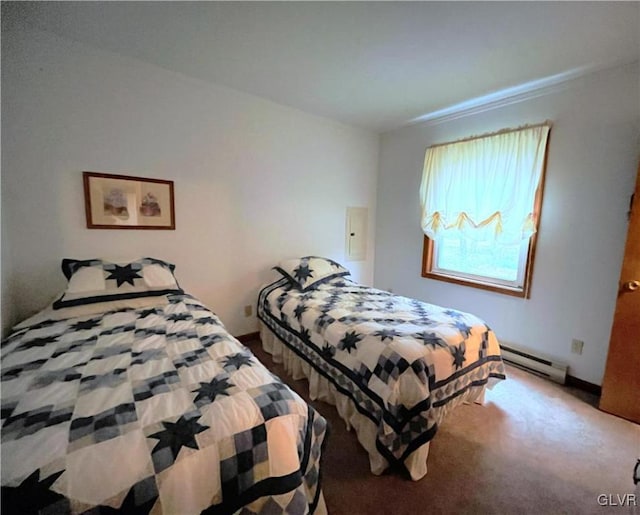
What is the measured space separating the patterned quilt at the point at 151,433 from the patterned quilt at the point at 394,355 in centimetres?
51

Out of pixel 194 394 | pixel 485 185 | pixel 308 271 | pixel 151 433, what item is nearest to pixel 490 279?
pixel 485 185

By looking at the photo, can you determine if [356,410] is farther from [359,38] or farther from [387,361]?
[359,38]

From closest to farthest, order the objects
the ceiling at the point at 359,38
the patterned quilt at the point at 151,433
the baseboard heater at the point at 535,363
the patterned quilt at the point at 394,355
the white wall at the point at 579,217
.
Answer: the patterned quilt at the point at 151,433, the patterned quilt at the point at 394,355, the ceiling at the point at 359,38, the white wall at the point at 579,217, the baseboard heater at the point at 535,363

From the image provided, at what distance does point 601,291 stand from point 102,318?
138 inches

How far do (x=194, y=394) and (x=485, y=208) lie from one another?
284cm

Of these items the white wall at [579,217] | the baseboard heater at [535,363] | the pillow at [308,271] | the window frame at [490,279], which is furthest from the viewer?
the pillow at [308,271]

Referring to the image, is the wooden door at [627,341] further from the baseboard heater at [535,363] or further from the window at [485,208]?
the window at [485,208]

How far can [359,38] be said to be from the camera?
1.80 metres

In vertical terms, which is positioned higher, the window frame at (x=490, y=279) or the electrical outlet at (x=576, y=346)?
the window frame at (x=490, y=279)

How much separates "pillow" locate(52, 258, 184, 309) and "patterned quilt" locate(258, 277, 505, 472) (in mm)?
985

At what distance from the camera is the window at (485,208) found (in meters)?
2.42

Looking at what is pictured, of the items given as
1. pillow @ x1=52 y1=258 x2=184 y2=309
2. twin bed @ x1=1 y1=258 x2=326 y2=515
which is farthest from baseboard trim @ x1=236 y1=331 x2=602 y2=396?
pillow @ x1=52 y1=258 x2=184 y2=309

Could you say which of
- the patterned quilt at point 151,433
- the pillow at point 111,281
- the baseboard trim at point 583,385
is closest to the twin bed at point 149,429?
the patterned quilt at point 151,433

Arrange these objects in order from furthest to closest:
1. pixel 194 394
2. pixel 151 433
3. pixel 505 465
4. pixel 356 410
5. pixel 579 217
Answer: pixel 579 217
pixel 356 410
pixel 505 465
pixel 194 394
pixel 151 433
